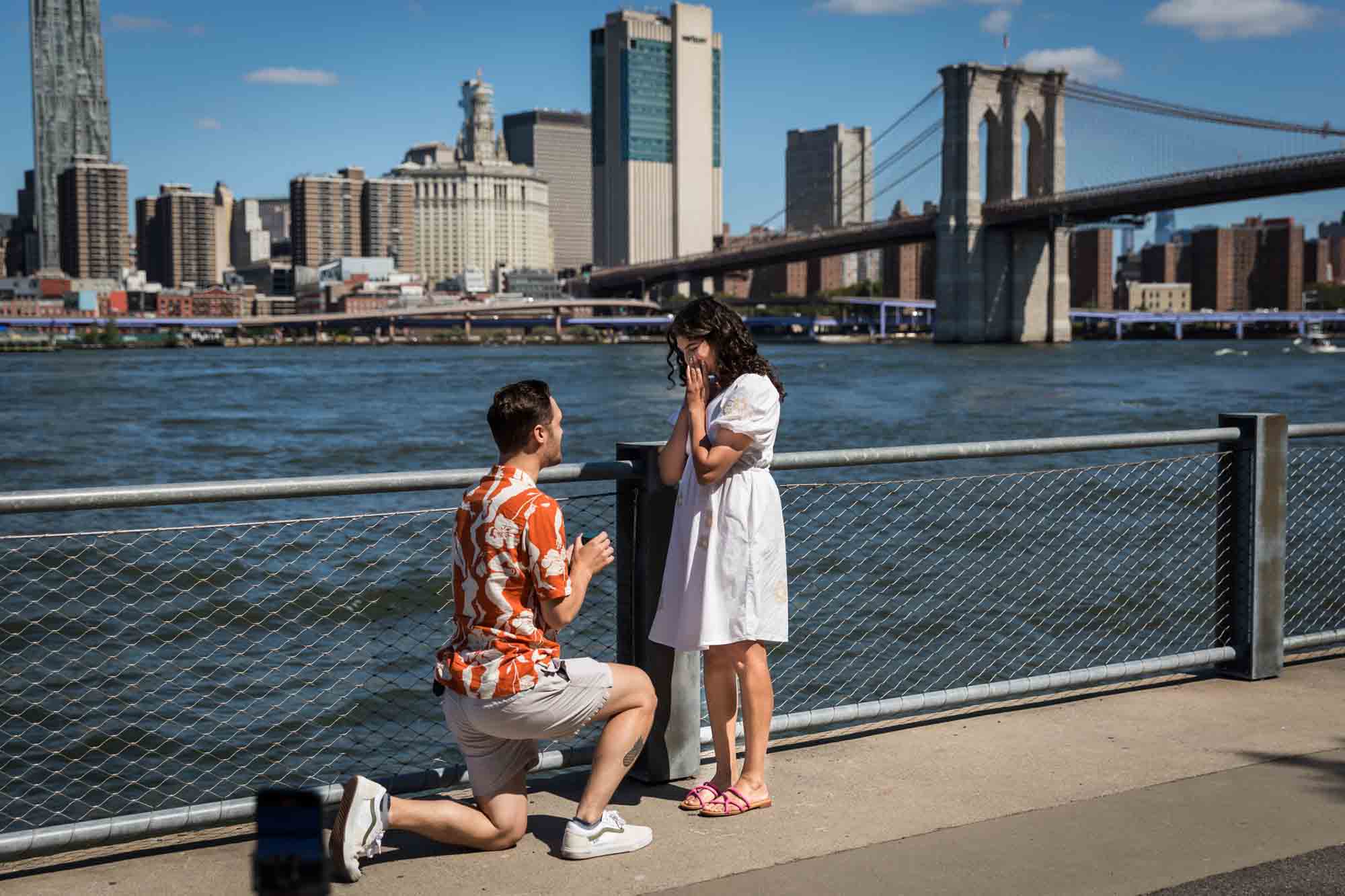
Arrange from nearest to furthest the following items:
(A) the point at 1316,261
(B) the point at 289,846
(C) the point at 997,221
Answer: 1. (B) the point at 289,846
2. (C) the point at 997,221
3. (A) the point at 1316,261

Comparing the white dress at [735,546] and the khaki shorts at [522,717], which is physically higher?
the white dress at [735,546]

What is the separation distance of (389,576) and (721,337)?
901 cm

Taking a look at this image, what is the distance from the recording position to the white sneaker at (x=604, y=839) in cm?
347

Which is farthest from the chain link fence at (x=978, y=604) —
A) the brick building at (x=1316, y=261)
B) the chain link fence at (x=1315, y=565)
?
the brick building at (x=1316, y=261)

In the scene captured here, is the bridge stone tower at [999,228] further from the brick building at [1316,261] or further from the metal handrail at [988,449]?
the brick building at [1316,261]

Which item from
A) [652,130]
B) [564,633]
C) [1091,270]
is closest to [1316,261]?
[1091,270]

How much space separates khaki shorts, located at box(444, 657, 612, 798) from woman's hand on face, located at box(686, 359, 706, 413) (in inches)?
26.4

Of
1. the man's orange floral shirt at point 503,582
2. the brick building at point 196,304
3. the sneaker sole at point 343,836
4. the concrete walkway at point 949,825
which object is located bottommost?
the concrete walkway at point 949,825

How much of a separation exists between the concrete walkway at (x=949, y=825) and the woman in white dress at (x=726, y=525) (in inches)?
11.5

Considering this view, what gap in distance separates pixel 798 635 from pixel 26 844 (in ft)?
22.2

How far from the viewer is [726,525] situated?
147 inches

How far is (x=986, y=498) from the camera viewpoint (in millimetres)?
18438

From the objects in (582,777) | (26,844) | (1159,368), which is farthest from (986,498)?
(1159,368)

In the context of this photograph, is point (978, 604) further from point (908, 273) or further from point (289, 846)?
point (908, 273)
